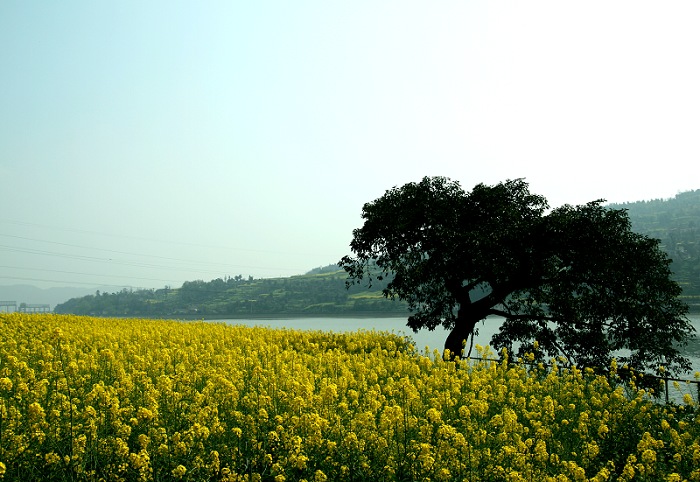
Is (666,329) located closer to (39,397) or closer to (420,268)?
(420,268)

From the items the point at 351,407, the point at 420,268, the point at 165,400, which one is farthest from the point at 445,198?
the point at 165,400

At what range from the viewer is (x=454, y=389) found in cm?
1280

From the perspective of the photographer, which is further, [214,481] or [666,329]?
[666,329]

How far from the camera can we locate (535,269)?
2475 centimetres

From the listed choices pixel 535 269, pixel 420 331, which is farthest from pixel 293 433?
pixel 420 331

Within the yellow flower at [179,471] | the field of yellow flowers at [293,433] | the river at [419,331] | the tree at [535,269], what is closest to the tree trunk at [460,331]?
the tree at [535,269]

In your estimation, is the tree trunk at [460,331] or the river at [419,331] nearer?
the tree trunk at [460,331]

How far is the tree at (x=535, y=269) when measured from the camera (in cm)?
2395

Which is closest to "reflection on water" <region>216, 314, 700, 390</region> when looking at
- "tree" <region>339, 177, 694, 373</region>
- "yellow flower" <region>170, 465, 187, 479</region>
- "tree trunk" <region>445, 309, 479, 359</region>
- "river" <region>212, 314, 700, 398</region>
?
"river" <region>212, 314, 700, 398</region>

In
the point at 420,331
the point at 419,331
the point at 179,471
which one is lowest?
the point at 420,331

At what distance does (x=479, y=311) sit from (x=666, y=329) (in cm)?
771

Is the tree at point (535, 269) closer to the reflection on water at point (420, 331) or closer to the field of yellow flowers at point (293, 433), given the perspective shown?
the reflection on water at point (420, 331)

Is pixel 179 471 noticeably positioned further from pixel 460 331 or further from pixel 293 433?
pixel 460 331

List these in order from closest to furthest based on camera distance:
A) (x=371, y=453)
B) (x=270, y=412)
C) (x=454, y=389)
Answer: (x=371, y=453), (x=270, y=412), (x=454, y=389)
